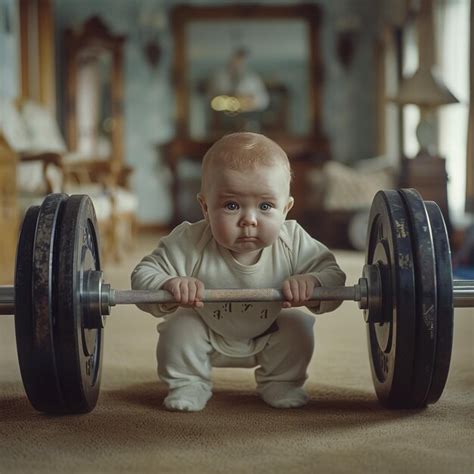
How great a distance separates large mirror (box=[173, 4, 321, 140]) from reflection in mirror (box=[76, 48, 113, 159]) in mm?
743

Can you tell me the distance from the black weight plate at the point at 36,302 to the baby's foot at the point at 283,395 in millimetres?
438

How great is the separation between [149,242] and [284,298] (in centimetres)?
583

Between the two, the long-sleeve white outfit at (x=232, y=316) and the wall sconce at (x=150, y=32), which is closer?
the long-sleeve white outfit at (x=232, y=316)

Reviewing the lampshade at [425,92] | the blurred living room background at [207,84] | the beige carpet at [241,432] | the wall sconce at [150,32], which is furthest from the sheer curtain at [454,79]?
the beige carpet at [241,432]

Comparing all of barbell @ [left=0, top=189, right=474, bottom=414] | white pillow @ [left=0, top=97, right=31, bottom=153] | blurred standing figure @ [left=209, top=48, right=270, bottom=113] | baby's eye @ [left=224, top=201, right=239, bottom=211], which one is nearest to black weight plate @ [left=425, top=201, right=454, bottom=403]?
barbell @ [left=0, top=189, right=474, bottom=414]

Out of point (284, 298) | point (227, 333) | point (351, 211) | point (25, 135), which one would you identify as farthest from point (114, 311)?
point (351, 211)

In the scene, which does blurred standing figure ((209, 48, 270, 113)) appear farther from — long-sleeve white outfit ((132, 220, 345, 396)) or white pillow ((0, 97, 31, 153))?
long-sleeve white outfit ((132, 220, 345, 396))

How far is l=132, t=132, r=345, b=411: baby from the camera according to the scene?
1.60 meters

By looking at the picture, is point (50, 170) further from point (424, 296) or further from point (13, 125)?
point (424, 296)

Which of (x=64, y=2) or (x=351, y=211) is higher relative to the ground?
(x=64, y=2)

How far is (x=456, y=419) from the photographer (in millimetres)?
1571

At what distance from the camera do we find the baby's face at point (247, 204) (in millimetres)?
1582

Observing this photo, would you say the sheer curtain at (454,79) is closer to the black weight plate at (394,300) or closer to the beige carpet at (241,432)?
the beige carpet at (241,432)

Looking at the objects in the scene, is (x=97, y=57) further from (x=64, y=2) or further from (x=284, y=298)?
(x=284, y=298)
